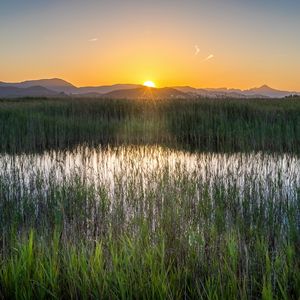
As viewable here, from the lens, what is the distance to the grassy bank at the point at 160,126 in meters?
13.1

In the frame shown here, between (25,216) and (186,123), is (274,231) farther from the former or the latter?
(186,123)

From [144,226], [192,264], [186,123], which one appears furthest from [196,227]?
[186,123]

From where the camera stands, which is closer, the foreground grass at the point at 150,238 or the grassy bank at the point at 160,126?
the foreground grass at the point at 150,238

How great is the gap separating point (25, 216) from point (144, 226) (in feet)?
6.70

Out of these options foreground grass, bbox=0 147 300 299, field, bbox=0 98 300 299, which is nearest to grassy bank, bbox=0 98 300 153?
field, bbox=0 98 300 299

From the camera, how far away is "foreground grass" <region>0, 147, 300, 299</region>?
3.50 m

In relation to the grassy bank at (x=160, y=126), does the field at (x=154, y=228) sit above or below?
below

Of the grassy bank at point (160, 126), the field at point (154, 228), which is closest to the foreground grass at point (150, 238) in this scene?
the field at point (154, 228)

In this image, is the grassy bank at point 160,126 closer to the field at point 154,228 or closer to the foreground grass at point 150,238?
the field at point 154,228

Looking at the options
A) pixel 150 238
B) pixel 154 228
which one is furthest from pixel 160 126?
pixel 150 238

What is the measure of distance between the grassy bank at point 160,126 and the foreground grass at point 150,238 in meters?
4.73

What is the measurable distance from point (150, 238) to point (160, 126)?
11.1 metres

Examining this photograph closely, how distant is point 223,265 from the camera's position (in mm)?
3729

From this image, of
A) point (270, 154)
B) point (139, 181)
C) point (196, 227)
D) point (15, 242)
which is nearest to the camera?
point (15, 242)
